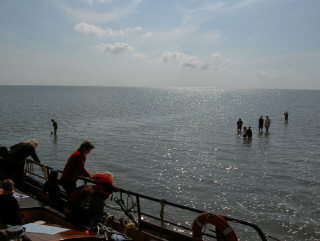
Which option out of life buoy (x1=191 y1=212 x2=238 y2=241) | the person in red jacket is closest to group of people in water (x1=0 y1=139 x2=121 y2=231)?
the person in red jacket

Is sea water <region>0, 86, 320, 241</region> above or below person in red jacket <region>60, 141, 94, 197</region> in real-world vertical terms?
below

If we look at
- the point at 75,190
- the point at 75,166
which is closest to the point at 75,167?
the point at 75,166

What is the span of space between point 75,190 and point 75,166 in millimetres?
609

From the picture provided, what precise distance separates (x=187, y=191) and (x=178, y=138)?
16.8 meters

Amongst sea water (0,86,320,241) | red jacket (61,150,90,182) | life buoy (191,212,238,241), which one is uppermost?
red jacket (61,150,90,182)

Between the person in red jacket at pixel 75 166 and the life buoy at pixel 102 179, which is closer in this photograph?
the life buoy at pixel 102 179

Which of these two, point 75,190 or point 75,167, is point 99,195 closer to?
point 75,190

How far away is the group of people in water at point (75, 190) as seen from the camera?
4859 millimetres

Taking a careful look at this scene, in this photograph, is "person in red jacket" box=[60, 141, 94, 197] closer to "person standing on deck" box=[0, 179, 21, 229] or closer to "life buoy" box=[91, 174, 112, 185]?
"life buoy" box=[91, 174, 112, 185]

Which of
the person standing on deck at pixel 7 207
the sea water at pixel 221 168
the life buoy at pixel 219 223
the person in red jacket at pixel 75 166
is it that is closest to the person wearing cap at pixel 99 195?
the person in red jacket at pixel 75 166

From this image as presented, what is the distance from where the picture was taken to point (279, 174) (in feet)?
56.8

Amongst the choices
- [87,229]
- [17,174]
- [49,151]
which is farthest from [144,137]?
[87,229]

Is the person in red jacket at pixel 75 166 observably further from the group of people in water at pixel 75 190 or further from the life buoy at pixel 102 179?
the life buoy at pixel 102 179

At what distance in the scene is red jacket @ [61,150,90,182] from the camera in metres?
6.08
